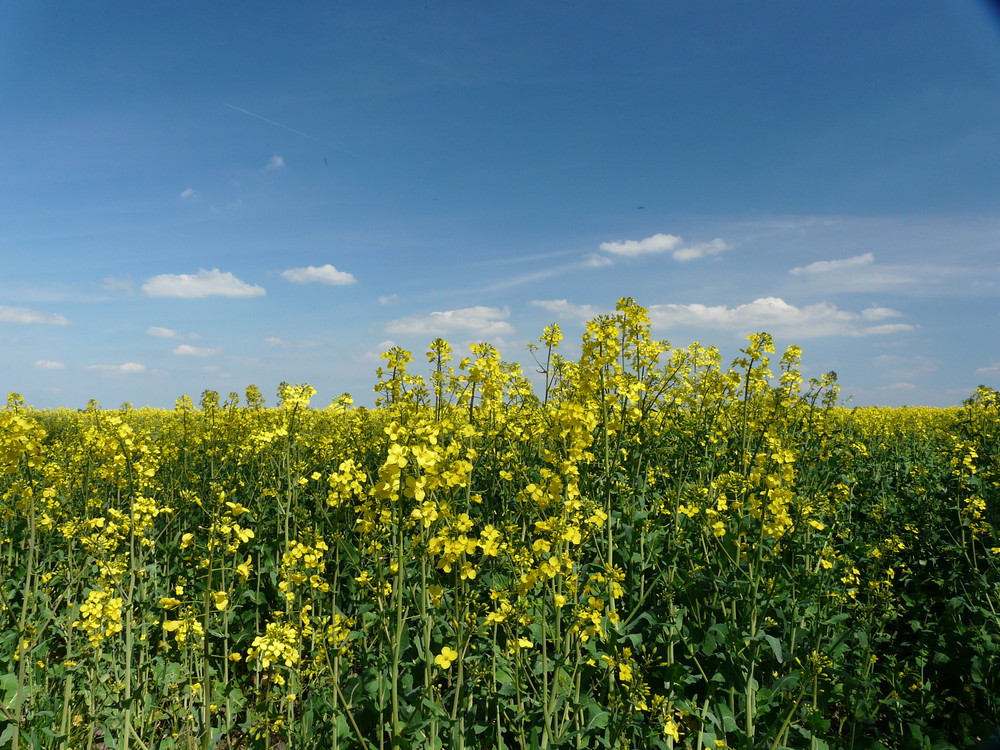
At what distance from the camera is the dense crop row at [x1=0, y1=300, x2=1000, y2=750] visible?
125 inches

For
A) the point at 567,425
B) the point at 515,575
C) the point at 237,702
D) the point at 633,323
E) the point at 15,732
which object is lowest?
A: the point at 237,702

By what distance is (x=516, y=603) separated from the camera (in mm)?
3246

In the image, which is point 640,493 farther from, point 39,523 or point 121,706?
point 39,523

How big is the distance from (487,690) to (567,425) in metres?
1.53

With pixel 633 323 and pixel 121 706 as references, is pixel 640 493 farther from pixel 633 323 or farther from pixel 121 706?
pixel 121 706

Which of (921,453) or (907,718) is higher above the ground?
(921,453)

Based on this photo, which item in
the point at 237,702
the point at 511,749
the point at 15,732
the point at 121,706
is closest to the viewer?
the point at 15,732

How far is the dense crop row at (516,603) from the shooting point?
3164mm

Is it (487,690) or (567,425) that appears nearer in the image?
(487,690)

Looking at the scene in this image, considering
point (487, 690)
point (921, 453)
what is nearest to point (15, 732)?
point (487, 690)

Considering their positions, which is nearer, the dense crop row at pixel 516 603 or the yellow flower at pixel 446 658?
the yellow flower at pixel 446 658

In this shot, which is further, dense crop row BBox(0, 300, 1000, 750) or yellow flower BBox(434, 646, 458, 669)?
dense crop row BBox(0, 300, 1000, 750)

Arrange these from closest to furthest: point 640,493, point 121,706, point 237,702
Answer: point 121,706
point 237,702
point 640,493

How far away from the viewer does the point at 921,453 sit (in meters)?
11.5
